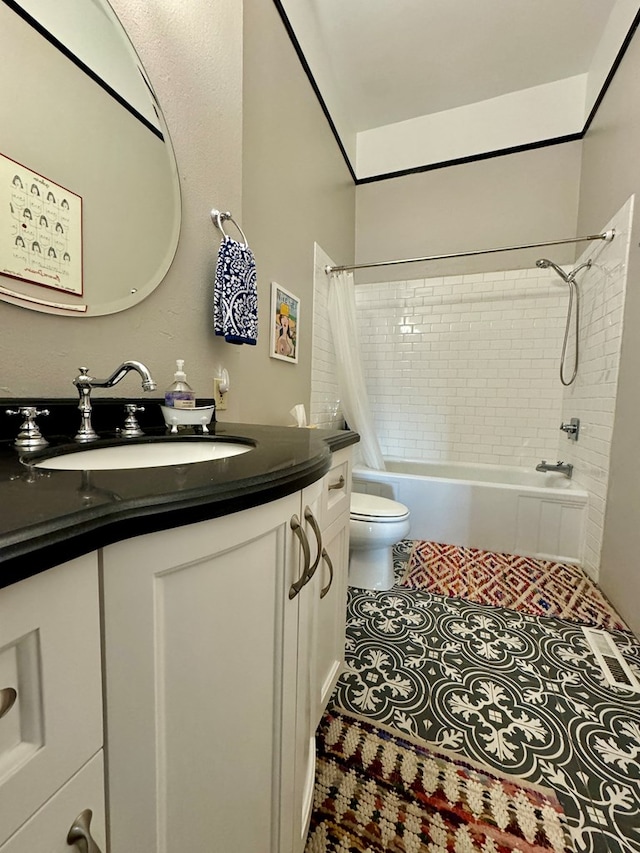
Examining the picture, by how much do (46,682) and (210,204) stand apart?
136 cm

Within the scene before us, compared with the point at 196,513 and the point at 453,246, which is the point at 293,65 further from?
the point at 196,513

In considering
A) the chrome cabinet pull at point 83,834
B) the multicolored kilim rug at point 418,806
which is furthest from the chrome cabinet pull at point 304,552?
the multicolored kilim rug at point 418,806

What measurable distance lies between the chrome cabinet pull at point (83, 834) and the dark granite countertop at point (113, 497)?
0.92 feet

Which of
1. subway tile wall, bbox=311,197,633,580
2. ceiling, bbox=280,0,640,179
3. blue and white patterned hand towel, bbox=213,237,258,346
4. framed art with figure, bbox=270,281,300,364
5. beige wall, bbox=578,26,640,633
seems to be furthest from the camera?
subway tile wall, bbox=311,197,633,580

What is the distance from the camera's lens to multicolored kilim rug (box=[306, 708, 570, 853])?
2.71ft

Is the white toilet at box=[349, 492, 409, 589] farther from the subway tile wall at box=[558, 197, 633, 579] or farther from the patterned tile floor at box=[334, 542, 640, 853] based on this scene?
the subway tile wall at box=[558, 197, 633, 579]

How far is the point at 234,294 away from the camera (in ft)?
4.06

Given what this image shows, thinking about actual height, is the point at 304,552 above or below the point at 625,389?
below

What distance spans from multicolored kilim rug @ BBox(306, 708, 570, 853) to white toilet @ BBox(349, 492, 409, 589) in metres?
0.80

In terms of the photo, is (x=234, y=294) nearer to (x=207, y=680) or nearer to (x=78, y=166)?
(x=78, y=166)

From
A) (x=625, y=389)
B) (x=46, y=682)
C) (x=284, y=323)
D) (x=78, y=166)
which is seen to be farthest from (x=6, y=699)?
(x=625, y=389)

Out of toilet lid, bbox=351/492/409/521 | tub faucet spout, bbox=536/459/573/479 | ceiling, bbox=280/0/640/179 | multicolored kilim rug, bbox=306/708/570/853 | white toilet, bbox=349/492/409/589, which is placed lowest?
multicolored kilim rug, bbox=306/708/570/853

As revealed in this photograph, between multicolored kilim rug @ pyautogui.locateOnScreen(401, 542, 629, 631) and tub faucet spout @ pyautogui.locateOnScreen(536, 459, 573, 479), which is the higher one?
tub faucet spout @ pyautogui.locateOnScreen(536, 459, 573, 479)

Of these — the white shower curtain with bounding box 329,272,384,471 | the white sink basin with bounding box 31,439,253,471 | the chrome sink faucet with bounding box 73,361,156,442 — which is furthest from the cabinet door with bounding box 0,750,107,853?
the white shower curtain with bounding box 329,272,384,471
